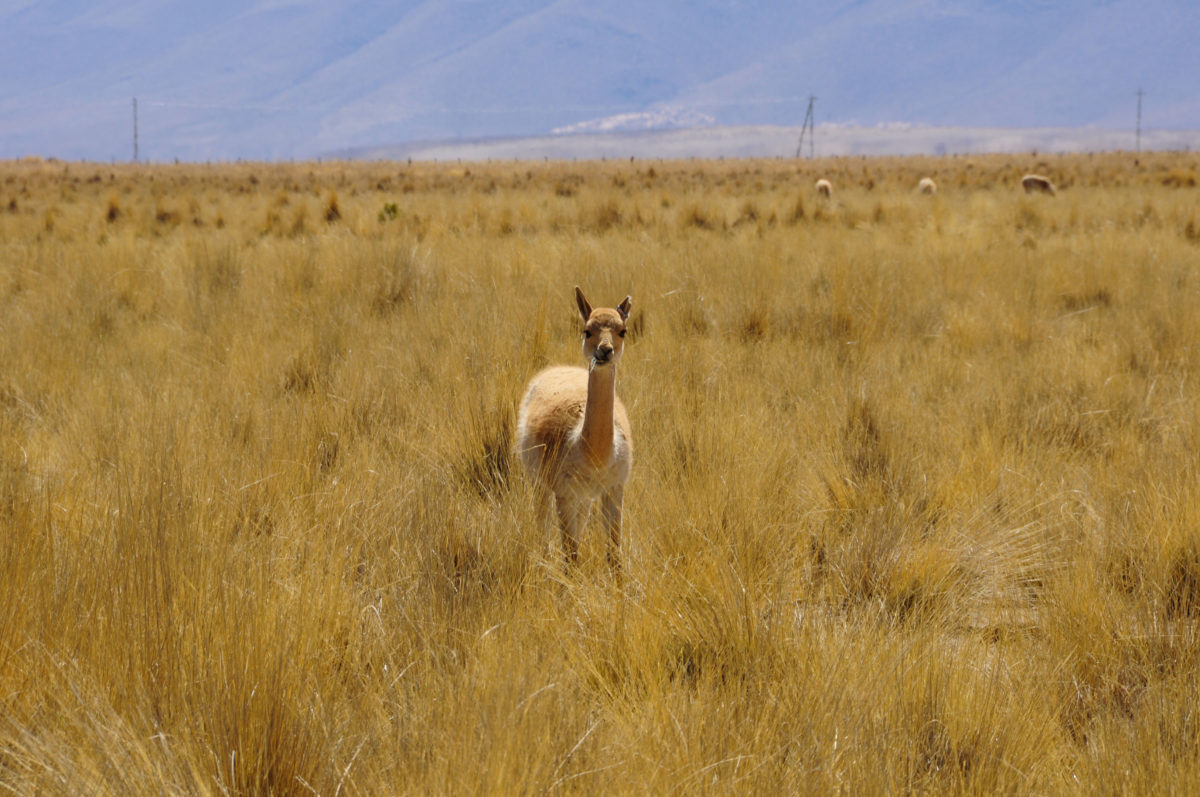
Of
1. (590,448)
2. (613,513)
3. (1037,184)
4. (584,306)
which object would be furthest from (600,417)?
(1037,184)

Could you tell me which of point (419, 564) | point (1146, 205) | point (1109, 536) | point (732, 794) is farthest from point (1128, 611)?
point (1146, 205)

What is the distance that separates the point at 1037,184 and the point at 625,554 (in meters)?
21.4

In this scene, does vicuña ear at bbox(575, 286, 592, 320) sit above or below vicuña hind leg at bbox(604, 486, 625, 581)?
above

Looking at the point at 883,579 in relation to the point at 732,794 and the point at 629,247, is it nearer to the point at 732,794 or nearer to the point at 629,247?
the point at 732,794

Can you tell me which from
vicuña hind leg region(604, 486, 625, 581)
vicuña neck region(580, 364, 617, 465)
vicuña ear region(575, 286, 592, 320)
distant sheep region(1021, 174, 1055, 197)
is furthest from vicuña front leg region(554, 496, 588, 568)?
distant sheep region(1021, 174, 1055, 197)

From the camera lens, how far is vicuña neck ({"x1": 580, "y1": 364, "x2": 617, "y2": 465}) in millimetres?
3531

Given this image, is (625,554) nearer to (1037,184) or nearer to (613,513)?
(613,513)

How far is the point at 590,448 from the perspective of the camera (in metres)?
3.55

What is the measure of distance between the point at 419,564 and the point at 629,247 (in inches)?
300

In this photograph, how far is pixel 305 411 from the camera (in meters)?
4.65

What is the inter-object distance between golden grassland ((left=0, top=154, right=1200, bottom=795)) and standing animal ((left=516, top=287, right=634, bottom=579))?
12 centimetres

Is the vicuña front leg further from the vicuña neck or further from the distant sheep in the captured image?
the distant sheep

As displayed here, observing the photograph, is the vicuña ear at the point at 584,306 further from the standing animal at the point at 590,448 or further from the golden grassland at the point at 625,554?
the golden grassland at the point at 625,554

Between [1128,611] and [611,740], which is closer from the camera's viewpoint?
[611,740]
